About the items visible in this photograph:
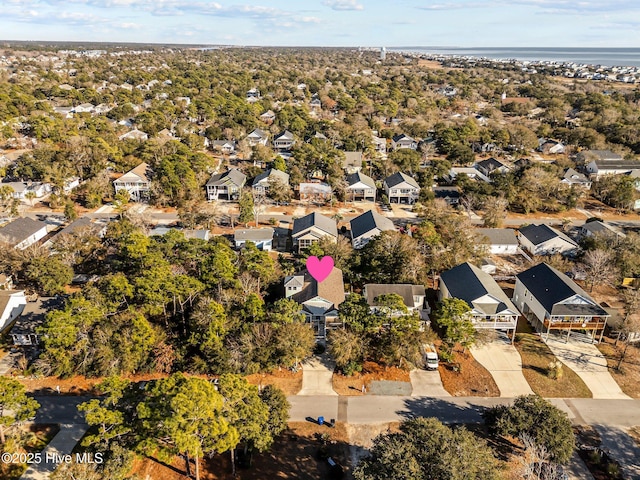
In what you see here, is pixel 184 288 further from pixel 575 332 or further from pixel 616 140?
pixel 616 140

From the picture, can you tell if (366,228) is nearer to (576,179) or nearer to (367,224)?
(367,224)

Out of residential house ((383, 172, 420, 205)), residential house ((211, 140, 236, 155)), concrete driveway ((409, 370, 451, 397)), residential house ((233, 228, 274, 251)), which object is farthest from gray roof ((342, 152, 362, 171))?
concrete driveway ((409, 370, 451, 397))

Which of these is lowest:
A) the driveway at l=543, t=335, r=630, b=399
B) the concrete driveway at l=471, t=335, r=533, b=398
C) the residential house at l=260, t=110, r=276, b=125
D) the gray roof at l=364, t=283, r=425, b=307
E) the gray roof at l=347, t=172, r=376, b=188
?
the concrete driveway at l=471, t=335, r=533, b=398

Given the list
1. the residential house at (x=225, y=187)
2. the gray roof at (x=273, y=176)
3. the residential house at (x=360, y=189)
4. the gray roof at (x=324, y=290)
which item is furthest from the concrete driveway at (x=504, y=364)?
the residential house at (x=225, y=187)

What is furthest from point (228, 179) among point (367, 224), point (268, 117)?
point (268, 117)

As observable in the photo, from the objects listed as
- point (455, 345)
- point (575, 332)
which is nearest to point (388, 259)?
point (455, 345)

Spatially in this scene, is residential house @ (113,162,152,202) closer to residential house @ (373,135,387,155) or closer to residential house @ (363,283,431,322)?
residential house @ (363,283,431,322)
